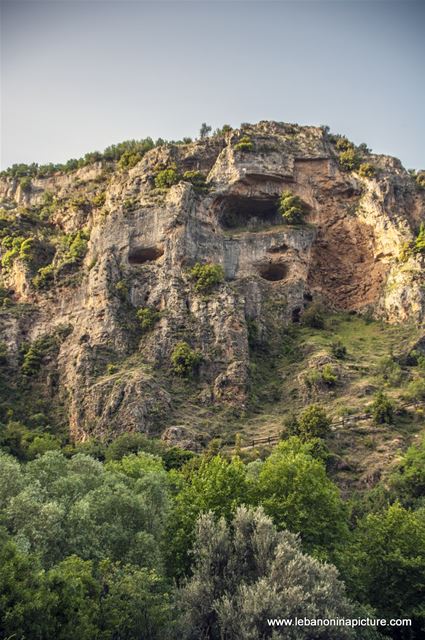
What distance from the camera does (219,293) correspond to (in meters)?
62.0

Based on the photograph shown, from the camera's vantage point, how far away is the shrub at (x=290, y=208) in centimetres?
7244

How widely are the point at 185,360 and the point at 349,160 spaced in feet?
112

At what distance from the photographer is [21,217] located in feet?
253

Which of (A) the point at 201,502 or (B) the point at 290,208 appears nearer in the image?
(A) the point at 201,502

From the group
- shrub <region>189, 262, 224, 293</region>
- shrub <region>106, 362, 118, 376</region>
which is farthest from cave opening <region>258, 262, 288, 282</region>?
shrub <region>106, 362, 118, 376</region>

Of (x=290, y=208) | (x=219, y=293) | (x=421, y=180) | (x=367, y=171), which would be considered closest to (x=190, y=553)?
(x=219, y=293)

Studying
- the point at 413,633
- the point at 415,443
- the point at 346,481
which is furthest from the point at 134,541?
the point at 415,443

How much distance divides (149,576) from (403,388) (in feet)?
109

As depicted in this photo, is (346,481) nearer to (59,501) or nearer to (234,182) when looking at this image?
(59,501)

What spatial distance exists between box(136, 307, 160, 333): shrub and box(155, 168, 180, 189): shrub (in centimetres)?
1558

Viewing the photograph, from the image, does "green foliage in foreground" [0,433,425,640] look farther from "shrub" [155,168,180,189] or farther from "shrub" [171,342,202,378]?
"shrub" [155,168,180,189]

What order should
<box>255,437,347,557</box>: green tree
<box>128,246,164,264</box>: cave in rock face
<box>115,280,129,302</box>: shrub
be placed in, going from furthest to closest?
<box>128,246,164,264</box>: cave in rock face, <box>115,280,129,302</box>: shrub, <box>255,437,347,557</box>: green tree

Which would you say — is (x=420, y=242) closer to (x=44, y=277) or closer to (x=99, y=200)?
(x=99, y=200)

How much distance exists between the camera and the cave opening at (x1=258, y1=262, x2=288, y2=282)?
2731 inches
